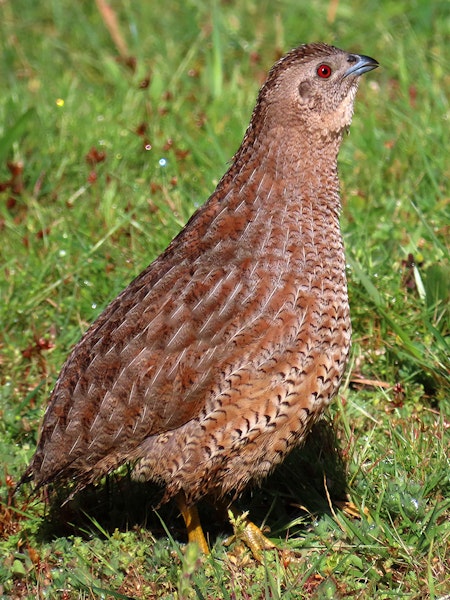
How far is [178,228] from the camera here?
579cm

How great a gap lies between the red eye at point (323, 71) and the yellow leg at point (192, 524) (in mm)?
1865

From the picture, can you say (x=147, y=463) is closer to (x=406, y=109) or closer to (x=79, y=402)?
(x=79, y=402)

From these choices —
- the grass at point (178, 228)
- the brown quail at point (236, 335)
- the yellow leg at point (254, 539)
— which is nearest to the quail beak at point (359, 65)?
the brown quail at point (236, 335)

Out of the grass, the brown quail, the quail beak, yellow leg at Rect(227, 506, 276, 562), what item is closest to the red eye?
the brown quail

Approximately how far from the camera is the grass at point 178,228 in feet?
13.9

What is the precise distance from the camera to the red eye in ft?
14.2

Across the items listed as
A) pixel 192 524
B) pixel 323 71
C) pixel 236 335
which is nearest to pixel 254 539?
pixel 192 524

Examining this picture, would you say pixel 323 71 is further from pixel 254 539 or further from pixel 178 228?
pixel 254 539

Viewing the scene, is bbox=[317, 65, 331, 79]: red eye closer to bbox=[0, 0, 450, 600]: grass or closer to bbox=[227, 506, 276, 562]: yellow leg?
bbox=[0, 0, 450, 600]: grass

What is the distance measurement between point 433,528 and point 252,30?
5.18m

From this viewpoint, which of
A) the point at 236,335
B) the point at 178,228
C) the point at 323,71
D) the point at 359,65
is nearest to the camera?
the point at 236,335

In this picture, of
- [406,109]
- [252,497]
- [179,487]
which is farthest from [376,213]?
[179,487]

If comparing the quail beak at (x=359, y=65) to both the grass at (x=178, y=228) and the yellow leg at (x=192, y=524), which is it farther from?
the yellow leg at (x=192, y=524)

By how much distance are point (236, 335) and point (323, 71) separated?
1205 mm
